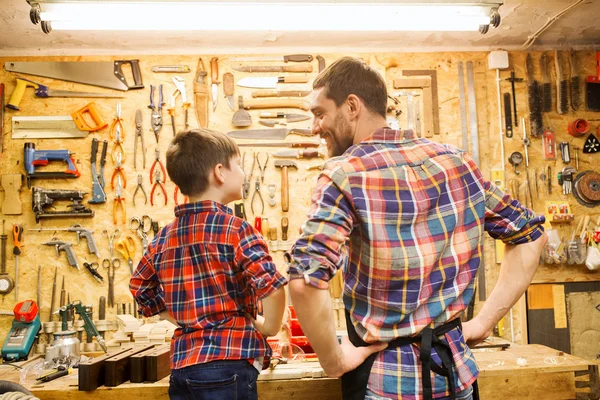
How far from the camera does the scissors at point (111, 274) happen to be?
3.78 m

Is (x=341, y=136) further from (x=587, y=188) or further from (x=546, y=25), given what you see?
(x=587, y=188)

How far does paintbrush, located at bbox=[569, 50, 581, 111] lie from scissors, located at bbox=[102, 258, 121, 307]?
12.7ft

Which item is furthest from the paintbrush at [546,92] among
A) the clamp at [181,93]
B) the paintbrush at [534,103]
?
the clamp at [181,93]

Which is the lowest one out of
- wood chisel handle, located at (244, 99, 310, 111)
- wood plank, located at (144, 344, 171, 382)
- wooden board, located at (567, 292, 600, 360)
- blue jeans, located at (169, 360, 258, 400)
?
wooden board, located at (567, 292, 600, 360)

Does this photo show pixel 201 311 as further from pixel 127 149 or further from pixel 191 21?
pixel 127 149

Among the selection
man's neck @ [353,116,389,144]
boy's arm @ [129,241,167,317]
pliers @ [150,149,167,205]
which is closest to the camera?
man's neck @ [353,116,389,144]

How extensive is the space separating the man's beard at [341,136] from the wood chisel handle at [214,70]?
8.91ft

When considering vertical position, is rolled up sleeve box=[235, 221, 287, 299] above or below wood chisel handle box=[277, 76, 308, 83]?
below

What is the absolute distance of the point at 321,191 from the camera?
1210 mm

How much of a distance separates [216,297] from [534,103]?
3.42 m

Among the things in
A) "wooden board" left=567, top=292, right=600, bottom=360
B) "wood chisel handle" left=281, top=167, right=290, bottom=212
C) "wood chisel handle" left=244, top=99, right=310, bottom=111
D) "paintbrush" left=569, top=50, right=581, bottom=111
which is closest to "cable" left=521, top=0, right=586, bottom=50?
"paintbrush" left=569, top=50, right=581, bottom=111

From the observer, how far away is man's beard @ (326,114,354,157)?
4.77ft

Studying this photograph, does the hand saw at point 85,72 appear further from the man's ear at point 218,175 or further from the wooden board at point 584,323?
the wooden board at point 584,323

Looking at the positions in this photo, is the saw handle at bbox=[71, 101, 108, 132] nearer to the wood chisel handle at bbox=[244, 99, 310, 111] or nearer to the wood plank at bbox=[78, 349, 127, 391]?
the wood chisel handle at bbox=[244, 99, 310, 111]
